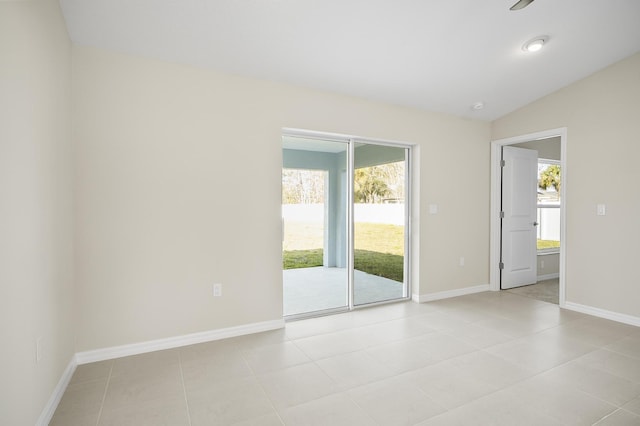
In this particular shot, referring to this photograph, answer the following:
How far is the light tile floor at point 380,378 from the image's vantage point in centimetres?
193

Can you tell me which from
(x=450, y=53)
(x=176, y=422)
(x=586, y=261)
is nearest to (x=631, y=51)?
(x=450, y=53)

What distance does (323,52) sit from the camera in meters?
2.93

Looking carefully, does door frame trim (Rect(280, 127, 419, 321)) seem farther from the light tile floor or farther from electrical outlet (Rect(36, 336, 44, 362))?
electrical outlet (Rect(36, 336, 44, 362))

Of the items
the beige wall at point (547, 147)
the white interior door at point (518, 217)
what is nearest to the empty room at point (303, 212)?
the white interior door at point (518, 217)

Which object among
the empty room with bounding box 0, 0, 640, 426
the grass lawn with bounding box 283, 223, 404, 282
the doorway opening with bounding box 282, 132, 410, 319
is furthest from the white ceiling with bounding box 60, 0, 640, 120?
the grass lawn with bounding box 283, 223, 404, 282

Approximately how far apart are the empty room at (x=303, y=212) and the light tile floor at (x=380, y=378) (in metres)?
0.02

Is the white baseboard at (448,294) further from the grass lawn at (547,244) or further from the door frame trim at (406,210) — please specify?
the grass lawn at (547,244)

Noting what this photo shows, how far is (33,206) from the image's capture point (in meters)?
1.79

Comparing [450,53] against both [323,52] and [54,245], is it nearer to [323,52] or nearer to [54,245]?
[323,52]

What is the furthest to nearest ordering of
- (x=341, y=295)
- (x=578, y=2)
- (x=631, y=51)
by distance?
(x=341, y=295) < (x=631, y=51) < (x=578, y=2)

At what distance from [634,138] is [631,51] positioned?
88cm

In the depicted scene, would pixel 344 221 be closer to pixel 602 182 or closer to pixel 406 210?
pixel 406 210

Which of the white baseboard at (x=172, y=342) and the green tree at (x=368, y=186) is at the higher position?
the green tree at (x=368, y=186)

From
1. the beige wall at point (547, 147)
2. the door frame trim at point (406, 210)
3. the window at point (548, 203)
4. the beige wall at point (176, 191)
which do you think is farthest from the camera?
the window at point (548, 203)
